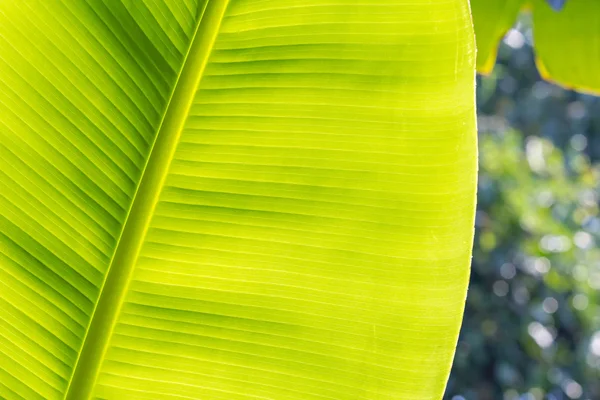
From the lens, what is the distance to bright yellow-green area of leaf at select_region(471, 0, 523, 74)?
0.89 m

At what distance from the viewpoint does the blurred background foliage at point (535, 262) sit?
131 inches

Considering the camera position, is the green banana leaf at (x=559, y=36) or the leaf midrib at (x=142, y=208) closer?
the leaf midrib at (x=142, y=208)

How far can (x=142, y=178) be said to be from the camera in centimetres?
46

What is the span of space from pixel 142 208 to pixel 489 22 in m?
0.62

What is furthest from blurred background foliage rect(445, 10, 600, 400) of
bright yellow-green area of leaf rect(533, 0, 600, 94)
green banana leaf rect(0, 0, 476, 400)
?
green banana leaf rect(0, 0, 476, 400)

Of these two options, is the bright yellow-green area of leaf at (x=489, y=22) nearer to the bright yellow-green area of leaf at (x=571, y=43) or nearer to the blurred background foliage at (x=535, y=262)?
the bright yellow-green area of leaf at (x=571, y=43)

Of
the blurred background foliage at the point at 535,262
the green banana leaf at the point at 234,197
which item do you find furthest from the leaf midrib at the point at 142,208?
the blurred background foliage at the point at 535,262

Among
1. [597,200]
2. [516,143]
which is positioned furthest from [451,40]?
[597,200]

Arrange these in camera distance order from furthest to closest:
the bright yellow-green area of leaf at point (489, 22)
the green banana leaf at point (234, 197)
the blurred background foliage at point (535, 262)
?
1. the blurred background foliage at point (535, 262)
2. the bright yellow-green area of leaf at point (489, 22)
3. the green banana leaf at point (234, 197)

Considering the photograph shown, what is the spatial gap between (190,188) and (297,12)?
0.45ft

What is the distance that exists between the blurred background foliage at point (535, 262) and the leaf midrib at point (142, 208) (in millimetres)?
3031

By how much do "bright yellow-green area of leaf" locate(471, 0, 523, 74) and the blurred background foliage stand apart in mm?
2487

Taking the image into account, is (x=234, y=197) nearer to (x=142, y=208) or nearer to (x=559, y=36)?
(x=142, y=208)

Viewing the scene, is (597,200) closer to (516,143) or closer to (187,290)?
(516,143)
